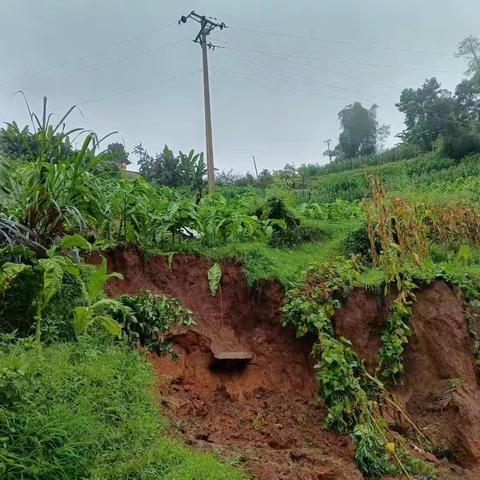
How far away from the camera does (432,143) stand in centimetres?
2641

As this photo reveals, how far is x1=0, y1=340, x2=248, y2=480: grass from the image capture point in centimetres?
247

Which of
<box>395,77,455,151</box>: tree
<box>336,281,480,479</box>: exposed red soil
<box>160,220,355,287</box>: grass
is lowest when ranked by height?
<box>336,281,480,479</box>: exposed red soil

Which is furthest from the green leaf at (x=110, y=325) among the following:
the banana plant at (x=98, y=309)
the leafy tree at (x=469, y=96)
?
the leafy tree at (x=469, y=96)

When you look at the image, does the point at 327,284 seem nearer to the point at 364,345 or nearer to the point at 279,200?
the point at 364,345

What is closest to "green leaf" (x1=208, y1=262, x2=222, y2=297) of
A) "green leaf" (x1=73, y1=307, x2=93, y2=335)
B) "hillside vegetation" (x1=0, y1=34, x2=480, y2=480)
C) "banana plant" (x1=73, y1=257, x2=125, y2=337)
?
"hillside vegetation" (x1=0, y1=34, x2=480, y2=480)

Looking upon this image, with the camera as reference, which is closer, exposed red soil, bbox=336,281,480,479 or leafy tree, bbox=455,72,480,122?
exposed red soil, bbox=336,281,480,479

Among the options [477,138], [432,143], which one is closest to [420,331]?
[477,138]

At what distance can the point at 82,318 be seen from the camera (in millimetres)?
3551

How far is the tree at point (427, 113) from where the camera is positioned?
26.5m

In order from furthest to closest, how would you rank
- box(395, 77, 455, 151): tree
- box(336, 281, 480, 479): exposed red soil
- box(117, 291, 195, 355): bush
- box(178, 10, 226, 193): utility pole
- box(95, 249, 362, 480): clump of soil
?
box(395, 77, 455, 151): tree
box(178, 10, 226, 193): utility pole
box(336, 281, 480, 479): exposed red soil
box(117, 291, 195, 355): bush
box(95, 249, 362, 480): clump of soil

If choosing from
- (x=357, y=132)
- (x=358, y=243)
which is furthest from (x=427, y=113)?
(x=358, y=243)

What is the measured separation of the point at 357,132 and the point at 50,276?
36.2m

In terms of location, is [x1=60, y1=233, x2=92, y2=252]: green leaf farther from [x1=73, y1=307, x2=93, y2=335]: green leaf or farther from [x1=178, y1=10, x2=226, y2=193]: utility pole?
[x1=178, y1=10, x2=226, y2=193]: utility pole

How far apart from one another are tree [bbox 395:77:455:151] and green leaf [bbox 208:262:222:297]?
22.3 meters
